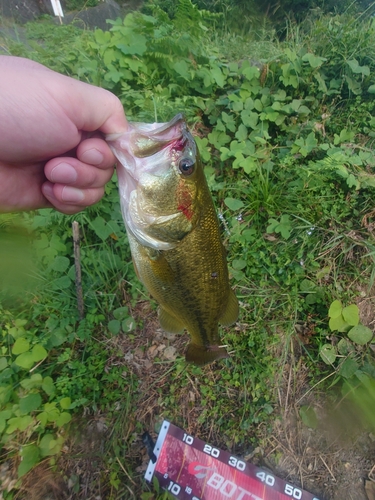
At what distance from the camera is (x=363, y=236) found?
2799mm

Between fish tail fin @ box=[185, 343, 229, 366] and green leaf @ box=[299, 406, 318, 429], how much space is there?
105 centimetres

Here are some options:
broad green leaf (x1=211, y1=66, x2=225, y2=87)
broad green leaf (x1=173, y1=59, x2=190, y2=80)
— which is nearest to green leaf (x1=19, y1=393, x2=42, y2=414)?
broad green leaf (x1=173, y1=59, x2=190, y2=80)

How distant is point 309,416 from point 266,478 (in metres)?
0.59

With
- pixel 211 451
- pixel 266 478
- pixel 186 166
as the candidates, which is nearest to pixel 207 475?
pixel 211 451

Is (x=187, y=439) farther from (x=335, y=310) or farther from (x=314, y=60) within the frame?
(x=314, y=60)

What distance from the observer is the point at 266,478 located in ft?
7.60

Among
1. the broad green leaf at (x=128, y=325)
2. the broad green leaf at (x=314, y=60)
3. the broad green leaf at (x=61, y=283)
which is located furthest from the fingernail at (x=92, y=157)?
the broad green leaf at (x=314, y=60)

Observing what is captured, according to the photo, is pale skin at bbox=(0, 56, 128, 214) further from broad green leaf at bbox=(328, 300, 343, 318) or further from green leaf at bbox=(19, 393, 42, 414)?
broad green leaf at bbox=(328, 300, 343, 318)

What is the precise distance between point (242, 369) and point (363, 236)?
1.62 meters

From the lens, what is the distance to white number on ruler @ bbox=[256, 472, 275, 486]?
7.53 feet

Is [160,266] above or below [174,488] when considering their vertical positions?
above

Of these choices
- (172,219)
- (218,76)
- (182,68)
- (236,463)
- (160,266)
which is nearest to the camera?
(172,219)

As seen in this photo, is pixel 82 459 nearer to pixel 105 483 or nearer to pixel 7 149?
pixel 105 483

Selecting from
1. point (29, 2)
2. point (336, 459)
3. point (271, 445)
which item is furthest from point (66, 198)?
point (29, 2)
